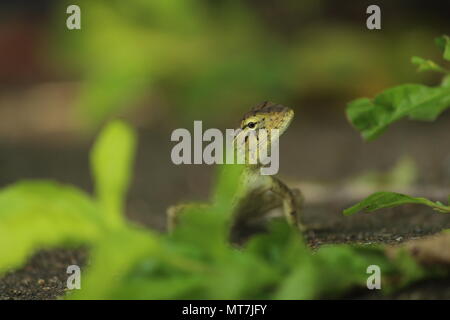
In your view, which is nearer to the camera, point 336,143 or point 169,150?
point 336,143

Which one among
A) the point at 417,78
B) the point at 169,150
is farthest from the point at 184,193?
the point at 417,78

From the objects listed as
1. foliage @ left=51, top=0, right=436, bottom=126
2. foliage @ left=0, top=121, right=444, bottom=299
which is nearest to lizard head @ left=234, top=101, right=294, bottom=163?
foliage @ left=0, top=121, right=444, bottom=299

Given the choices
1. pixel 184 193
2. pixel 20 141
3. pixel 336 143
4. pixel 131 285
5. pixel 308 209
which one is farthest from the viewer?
pixel 20 141

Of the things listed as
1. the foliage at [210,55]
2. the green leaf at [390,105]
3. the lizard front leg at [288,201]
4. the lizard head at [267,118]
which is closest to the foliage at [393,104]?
the green leaf at [390,105]

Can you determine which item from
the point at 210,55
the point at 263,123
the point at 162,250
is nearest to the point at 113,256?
the point at 162,250

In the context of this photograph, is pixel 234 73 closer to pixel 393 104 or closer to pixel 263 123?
pixel 263 123
